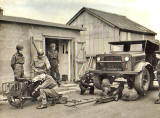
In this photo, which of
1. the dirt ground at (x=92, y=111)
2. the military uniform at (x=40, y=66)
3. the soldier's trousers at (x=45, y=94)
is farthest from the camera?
the military uniform at (x=40, y=66)

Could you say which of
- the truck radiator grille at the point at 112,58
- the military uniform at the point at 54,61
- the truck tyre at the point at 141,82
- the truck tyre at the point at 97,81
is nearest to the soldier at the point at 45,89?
the truck tyre at the point at 97,81

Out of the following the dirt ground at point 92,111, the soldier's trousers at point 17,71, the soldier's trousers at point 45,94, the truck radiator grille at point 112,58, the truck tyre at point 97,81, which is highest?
the truck radiator grille at point 112,58

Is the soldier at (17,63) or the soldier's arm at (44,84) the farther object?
the soldier at (17,63)

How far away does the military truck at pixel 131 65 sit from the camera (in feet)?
26.6

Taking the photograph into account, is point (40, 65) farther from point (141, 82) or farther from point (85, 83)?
point (141, 82)

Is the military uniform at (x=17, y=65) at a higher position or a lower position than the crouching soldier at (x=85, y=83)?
higher

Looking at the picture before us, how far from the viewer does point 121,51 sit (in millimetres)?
10117

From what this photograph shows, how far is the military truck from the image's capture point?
8.12 m

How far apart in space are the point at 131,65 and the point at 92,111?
9.21 ft

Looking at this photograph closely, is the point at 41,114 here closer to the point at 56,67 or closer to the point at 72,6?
the point at 72,6

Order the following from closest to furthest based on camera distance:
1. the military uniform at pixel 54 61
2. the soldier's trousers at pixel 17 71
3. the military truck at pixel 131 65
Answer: the soldier's trousers at pixel 17 71 → the military truck at pixel 131 65 → the military uniform at pixel 54 61

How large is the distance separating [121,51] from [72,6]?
12.1 ft

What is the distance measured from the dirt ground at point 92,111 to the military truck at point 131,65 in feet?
3.69

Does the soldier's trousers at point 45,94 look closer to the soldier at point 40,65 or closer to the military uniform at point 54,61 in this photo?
the soldier at point 40,65
